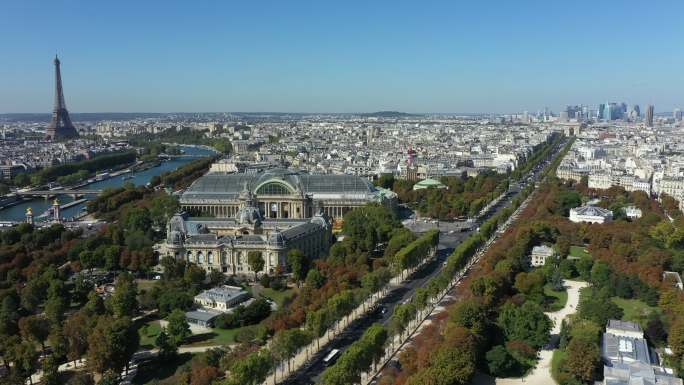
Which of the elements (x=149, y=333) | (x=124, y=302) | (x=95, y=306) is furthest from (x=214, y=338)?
(x=95, y=306)

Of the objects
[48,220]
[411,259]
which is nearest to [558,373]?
[411,259]

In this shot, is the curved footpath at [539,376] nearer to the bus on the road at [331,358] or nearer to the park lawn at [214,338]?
the bus on the road at [331,358]

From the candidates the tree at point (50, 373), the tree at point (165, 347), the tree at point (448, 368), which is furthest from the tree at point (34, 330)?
the tree at point (448, 368)

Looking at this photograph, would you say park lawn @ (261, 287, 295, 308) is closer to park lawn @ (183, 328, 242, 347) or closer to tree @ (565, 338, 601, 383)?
park lawn @ (183, 328, 242, 347)

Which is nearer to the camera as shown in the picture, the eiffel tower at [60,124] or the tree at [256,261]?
the tree at [256,261]

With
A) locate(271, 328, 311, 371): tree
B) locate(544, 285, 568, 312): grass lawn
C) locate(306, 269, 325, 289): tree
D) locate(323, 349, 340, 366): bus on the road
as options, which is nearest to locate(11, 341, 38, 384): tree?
locate(271, 328, 311, 371): tree

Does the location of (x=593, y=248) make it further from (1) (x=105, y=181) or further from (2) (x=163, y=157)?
(2) (x=163, y=157)

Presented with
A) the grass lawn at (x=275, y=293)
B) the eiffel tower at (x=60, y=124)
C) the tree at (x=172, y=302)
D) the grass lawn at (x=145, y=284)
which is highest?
the eiffel tower at (x=60, y=124)
